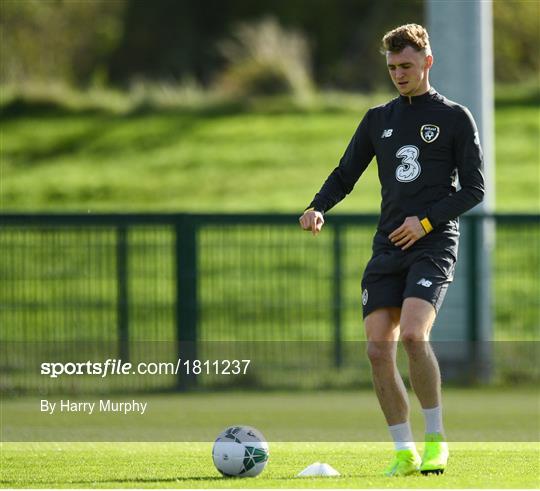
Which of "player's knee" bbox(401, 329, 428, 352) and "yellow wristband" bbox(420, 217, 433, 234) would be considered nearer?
"player's knee" bbox(401, 329, 428, 352)

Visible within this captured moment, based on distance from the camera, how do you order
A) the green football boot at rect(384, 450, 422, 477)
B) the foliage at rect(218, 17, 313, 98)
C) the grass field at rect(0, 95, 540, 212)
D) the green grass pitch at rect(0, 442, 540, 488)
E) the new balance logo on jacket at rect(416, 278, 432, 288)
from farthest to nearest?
the foliage at rect(218, 17, 313, 98), the grass field at rect(0, 95, 540, 212), the green football boot at rect(384, 450, 422, 477), the new balance logo on jacket at rect(416, 278, 432, 288), the green grass pitch at rect(0, 442, 540, 488)

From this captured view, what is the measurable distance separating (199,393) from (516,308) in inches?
Result: 133

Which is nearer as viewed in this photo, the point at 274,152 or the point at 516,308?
the point at 516,308

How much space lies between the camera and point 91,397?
1334cm

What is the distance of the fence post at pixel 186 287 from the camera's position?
45.5 ft

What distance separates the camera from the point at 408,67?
7238mm

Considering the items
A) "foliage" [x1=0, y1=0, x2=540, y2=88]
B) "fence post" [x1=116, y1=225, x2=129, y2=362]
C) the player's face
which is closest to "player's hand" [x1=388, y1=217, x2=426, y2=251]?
the player's face

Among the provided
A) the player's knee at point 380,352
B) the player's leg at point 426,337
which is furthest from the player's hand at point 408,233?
the player's knee at point 380,352

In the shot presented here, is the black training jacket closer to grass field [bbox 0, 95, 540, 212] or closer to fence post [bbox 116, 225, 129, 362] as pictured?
fence post [bbox 116, 225, 129, 362]

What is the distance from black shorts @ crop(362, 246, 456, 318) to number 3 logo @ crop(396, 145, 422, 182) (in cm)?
37

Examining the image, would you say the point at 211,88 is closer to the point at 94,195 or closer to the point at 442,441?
the point at 94,195

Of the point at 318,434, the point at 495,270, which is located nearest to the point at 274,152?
the point at 495,270

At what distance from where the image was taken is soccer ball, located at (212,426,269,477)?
24.1 ft

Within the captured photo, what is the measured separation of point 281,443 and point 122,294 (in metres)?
4.88
